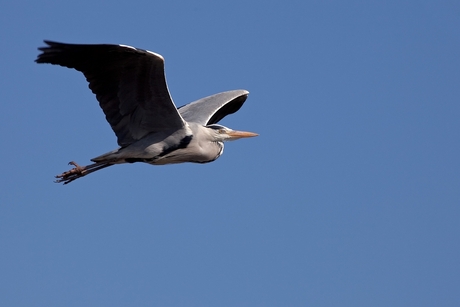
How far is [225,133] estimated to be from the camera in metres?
12.0

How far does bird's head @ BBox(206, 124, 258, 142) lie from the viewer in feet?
38.9

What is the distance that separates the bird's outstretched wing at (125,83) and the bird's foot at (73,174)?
96cm

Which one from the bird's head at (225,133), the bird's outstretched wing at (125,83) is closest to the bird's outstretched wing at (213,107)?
the bird's head at (225,133)

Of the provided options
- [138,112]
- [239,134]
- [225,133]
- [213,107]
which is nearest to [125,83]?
[138,112]

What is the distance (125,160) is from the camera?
11.4 metres

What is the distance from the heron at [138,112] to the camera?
962 cm

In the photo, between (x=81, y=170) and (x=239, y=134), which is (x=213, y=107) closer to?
(x=239, y=134)

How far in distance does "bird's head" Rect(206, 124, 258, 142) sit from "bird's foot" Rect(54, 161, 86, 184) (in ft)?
6.31

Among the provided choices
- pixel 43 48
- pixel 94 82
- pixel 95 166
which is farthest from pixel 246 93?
pixel 43 48

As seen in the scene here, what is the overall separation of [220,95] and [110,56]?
4.12 meters

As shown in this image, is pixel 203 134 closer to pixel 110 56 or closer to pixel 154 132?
pixel 154 132

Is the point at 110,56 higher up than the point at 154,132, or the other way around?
the point at 110,56

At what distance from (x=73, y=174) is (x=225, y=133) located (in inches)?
89.7

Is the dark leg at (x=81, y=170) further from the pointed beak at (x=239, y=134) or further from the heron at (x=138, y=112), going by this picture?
the pointed beak at (x=239, y=134)
